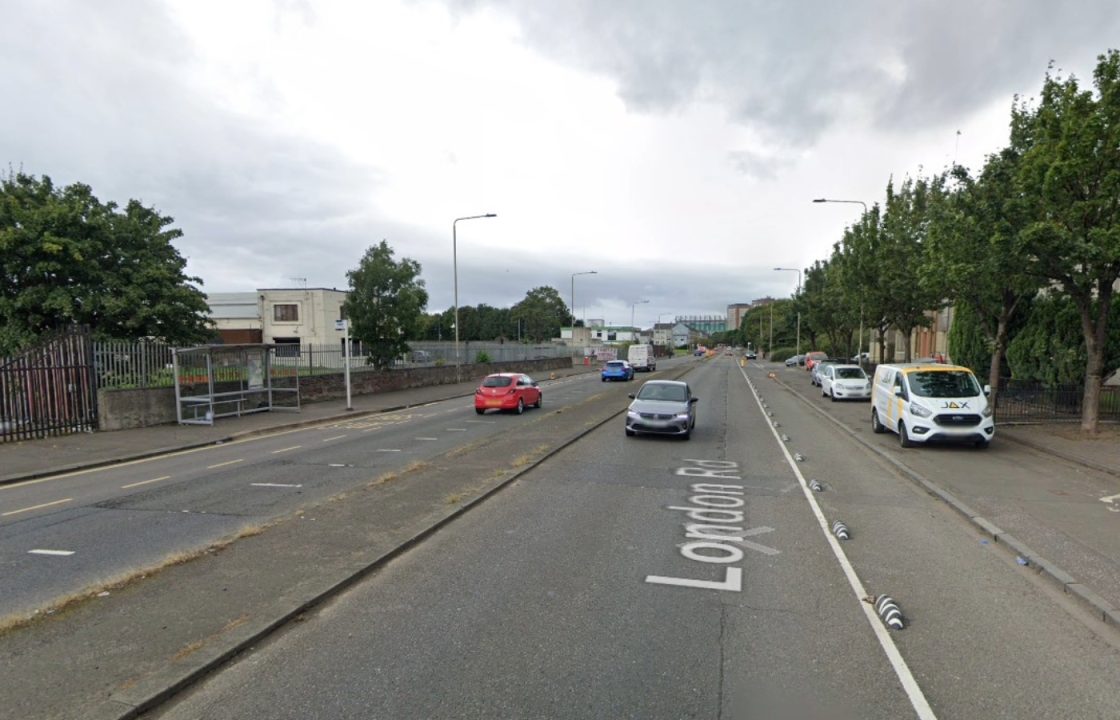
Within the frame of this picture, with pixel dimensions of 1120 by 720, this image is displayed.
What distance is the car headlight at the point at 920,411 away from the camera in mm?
12823

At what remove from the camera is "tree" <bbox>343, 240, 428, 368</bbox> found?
2700 cm

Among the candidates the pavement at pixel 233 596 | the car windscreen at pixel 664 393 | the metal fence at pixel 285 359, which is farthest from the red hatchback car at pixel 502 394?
the pavement at pixel 233 596

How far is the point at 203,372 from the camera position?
693 inches

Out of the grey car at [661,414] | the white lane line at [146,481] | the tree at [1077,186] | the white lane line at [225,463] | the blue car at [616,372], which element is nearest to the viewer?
the white lane line at [146,481]

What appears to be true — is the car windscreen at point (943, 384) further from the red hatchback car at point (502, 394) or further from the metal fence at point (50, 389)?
the metal fence at point (50, 389)

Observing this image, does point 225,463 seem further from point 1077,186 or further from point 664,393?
point 1077,186

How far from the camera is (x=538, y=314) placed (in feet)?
367

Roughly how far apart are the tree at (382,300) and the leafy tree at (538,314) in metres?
77.9

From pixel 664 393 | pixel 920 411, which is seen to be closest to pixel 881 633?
pixel 920 411

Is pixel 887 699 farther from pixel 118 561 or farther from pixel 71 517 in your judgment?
pixel 71 517

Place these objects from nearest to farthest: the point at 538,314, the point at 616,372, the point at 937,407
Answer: the point at 937,407
the point at 616,372
the point at 538,314

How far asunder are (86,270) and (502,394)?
1416 cm

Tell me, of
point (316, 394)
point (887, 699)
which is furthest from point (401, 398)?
point (887, 699)

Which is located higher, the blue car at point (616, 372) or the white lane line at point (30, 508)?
the white lane line at point (30, 508)
